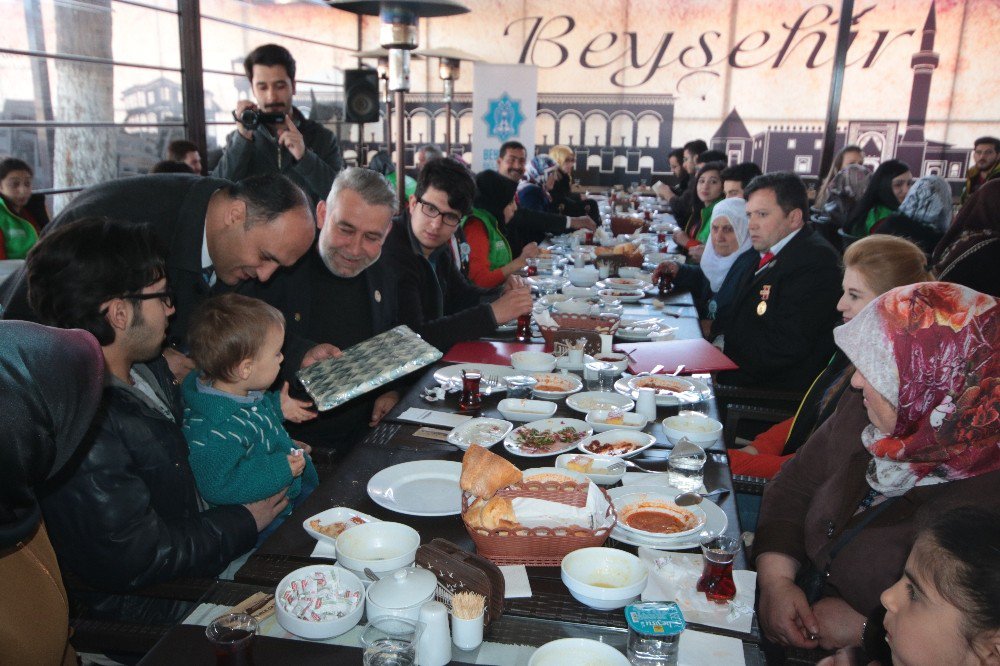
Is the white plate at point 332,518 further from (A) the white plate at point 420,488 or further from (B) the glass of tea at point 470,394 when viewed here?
(B) the glass of tea at point 470,394

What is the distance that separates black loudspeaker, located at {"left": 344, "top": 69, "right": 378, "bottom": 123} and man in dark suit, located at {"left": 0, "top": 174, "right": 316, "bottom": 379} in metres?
6.39

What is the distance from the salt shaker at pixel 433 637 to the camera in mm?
1201

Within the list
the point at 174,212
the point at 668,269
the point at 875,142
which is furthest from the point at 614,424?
the point at 875,142

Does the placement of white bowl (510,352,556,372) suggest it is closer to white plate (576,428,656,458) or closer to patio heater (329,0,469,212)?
white plate (576,428,656,458)

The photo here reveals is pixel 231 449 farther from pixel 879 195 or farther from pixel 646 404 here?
pixel 879 195

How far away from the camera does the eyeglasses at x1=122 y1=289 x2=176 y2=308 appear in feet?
5.53

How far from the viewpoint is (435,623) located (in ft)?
3.94

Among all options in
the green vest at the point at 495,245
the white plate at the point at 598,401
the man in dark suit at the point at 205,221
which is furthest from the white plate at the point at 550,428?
the green vest at the point at 495,245

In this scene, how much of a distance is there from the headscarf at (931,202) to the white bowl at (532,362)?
5.05m

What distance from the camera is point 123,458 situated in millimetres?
1578

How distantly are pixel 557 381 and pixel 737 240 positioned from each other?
2.71 m

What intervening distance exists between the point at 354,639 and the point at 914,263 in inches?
80.8

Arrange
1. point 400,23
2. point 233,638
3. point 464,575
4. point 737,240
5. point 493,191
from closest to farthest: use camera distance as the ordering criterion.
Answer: point 233,638
point 464,575
point 737,240
point 493,191
point 400,23

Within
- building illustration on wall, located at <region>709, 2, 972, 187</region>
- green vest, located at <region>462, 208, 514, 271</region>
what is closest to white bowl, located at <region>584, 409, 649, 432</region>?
green vest, located at <region>462, 208, 514, 271</region>
